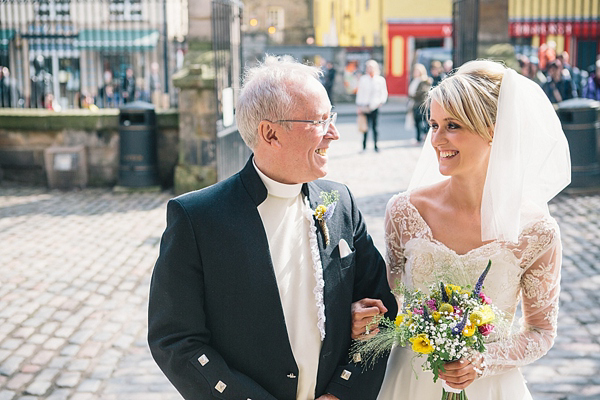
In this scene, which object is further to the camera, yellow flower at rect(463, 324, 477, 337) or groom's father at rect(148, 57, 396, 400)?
groom's father at rect(148, 57, 396, 400)

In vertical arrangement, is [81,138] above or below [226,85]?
below

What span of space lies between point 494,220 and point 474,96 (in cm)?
46

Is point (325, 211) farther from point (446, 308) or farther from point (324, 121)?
point (446, 308)

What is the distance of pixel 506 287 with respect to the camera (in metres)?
2.83

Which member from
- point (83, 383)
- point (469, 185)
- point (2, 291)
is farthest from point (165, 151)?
point (469, 185)

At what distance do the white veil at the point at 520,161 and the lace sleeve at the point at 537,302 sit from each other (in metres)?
0.11


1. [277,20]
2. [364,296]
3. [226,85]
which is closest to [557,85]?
[226,85]

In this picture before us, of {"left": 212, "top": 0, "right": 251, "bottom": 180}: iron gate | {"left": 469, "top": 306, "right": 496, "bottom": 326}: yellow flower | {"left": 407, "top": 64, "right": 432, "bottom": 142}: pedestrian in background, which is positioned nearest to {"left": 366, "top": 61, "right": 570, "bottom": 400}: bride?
{"left": 469, "top": 306, "right": 496, "bottom": 326}: yellow flower

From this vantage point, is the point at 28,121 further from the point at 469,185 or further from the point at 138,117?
the point at 469,185

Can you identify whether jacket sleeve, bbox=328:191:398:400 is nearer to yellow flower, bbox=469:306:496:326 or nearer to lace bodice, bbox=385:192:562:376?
lace bodice, bbox=385:192:562:376

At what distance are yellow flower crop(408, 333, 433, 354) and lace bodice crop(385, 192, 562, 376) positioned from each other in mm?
378

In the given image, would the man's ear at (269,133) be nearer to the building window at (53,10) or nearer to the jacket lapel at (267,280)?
the jacket lapel at (267,280)

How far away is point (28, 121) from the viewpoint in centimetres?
1242

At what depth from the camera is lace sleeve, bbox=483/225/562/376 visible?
277 centimetres
